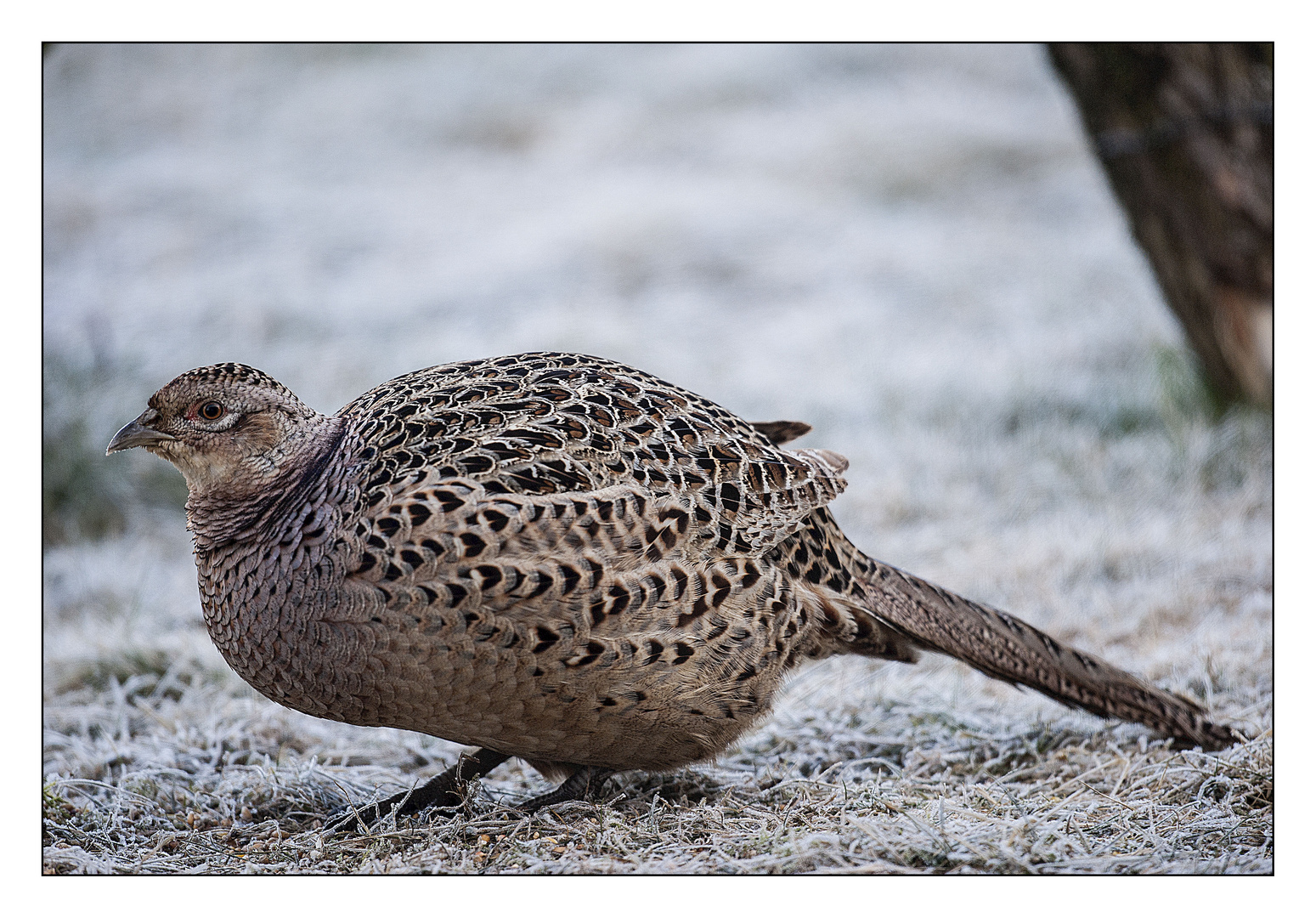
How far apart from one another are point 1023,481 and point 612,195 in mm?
3868

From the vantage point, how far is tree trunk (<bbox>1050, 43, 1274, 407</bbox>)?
4980 mm

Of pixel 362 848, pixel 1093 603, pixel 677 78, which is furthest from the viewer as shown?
pixel 677 78

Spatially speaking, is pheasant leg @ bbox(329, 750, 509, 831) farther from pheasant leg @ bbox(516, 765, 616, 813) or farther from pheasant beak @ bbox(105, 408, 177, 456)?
pheasant beak @ bbox(105, 408, 177, 456)

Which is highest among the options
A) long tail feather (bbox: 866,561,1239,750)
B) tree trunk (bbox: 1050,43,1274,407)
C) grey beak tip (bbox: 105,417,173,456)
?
tree trunk (bbox: 1050,43,1274,407)

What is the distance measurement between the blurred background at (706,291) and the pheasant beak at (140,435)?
5.07ft

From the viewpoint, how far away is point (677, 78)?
8.88m

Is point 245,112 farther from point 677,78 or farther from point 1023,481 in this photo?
point 1023,481

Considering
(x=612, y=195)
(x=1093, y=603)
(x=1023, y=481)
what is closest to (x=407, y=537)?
(x=1093, y=603)

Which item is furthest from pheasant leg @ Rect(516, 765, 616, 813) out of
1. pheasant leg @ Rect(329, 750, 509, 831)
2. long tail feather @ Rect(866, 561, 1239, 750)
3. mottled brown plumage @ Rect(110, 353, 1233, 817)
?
long tail feather @ Rect(866, 561, 1239, 750)

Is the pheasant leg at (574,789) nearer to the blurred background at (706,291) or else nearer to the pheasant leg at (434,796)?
the pheasant leg at (434,796)

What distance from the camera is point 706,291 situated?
768cm

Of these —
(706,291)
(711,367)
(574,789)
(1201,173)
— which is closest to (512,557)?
(574,789)

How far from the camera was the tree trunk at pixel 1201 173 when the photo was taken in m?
4.98

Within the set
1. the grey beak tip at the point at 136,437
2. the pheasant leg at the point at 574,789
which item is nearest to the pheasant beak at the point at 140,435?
the grey beak tip at the point at 136,437
